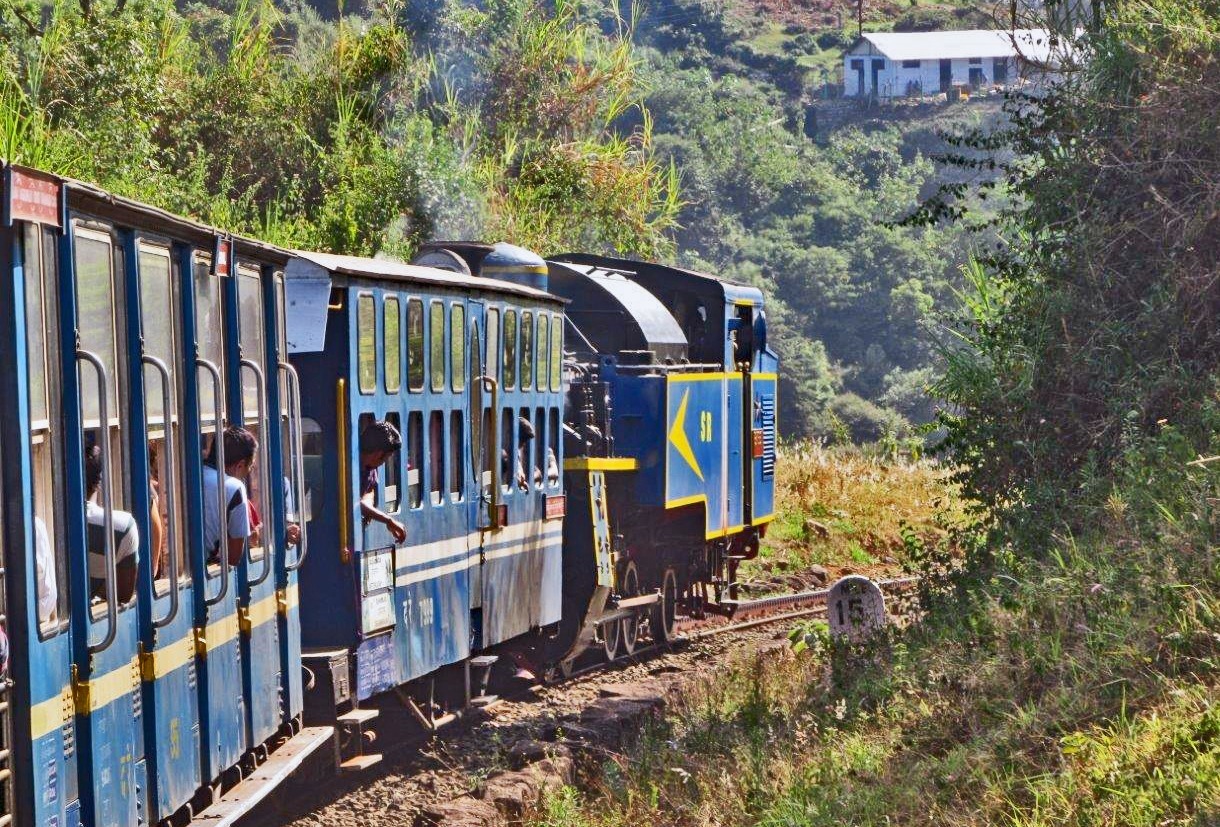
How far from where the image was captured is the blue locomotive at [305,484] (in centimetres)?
539

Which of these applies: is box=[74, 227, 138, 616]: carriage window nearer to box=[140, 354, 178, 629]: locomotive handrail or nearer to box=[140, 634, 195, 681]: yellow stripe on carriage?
box=[140, 354, 178, 629]: locomotive handrail

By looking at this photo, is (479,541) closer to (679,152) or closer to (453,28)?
(453,28)

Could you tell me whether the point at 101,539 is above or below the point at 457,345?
below

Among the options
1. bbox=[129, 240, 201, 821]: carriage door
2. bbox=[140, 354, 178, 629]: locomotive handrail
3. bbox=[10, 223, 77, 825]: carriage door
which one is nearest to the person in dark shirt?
bbox=[129, 240, 201, 821]: carriage door

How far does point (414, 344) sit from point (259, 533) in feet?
8.77

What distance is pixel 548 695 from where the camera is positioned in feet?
46.2

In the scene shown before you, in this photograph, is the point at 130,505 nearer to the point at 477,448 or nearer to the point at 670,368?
the point at 477,448

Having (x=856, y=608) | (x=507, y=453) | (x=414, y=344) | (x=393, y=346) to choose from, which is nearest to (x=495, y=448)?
(x=507, y=453)

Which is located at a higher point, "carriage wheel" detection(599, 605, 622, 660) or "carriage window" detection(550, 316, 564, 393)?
"carriage window" detection(550, 316, 564, 393)

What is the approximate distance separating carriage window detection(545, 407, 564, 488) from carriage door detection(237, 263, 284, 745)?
5.24 m

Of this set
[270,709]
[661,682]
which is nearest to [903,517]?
[661,682]

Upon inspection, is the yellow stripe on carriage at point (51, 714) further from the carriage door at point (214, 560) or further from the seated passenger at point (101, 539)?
the carriage door at point (214, 560)

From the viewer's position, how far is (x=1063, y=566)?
394 inches

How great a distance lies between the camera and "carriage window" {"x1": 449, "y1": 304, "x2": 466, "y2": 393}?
436 inches
